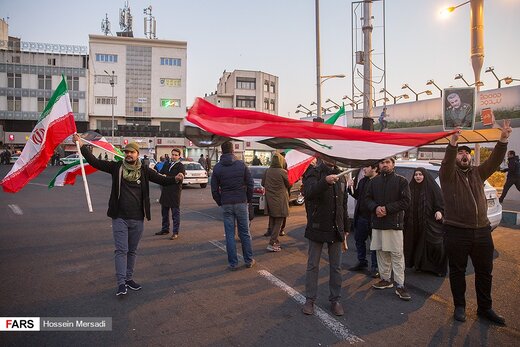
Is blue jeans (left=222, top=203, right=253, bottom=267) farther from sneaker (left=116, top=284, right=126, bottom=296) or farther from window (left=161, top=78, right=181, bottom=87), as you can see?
window (left=161, top=78, right=181, bottom=87)

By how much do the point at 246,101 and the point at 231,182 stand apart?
65567 millimetres

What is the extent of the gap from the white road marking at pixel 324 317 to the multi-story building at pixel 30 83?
Answer: 5940 centimetres

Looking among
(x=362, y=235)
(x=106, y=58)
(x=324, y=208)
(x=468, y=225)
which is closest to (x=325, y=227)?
(x=324, y=208)

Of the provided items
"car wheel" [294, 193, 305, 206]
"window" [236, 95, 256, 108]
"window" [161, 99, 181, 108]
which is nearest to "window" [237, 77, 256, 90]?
"window" [236, 95, 256, 108]

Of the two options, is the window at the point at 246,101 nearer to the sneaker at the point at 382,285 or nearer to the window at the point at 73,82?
the window at the point at 73,82

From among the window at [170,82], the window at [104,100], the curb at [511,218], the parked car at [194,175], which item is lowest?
the curb at [511,218]

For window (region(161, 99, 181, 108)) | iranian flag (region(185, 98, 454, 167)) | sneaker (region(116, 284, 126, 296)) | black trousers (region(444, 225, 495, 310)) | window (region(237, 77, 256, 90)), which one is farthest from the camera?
window (region(237, 77, 256, 90))

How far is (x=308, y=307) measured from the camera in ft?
14.4

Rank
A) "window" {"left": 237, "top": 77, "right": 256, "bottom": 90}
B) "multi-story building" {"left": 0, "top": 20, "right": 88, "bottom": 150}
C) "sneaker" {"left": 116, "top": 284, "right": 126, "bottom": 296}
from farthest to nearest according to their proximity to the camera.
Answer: "window" {"left": 237, "top": 77, "right": 256, "bottom": 90}, "multi-story building" {"left": 0, "top": 20, "right": 88, "bottom": 150}, "sneaker" {"left": 116, "top": 284, "right": 126, "bottom": 296}

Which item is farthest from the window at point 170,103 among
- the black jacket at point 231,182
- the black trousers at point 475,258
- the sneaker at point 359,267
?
the black trousers at point 475,258

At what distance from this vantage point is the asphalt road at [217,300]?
3812 mm

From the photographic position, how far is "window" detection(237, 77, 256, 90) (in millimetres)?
69938
